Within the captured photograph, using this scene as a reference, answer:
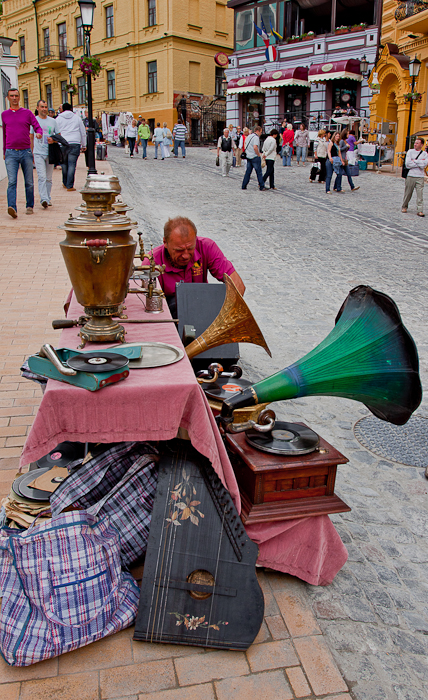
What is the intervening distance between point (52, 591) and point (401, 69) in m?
24.7

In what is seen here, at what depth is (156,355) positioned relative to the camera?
238 centimetres

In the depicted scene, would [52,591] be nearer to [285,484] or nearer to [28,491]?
[28,491]

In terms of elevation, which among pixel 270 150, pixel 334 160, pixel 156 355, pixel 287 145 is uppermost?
pixel 287 145

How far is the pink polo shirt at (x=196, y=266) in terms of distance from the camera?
13.7 ft

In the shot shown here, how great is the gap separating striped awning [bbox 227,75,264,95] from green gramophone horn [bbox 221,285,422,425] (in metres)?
31.9

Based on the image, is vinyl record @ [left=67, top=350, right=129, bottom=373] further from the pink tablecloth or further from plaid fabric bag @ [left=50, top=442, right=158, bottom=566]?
plaid fabric bag @ [left=50, top=442, right=158, bottom=566]

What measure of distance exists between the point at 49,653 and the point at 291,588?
1.02 meters

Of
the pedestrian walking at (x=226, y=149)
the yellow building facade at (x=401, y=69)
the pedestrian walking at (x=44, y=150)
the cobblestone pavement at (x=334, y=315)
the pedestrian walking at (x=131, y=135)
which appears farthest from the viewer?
the pedestrian walking at (x=131, y=135)

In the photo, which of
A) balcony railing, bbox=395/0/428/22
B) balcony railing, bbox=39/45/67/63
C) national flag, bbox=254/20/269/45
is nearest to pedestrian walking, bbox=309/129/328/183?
balcony railing, bbox=395/0/428/22

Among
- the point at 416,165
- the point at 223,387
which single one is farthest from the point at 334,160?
the point at 223,387

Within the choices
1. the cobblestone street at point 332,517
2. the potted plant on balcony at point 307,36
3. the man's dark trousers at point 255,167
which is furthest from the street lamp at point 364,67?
the cobblestone street at point 332,517

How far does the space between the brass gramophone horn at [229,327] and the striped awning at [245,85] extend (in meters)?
31.4

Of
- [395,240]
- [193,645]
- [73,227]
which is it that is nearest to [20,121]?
[395,240]

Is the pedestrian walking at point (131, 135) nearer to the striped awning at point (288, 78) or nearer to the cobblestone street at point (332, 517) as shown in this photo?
the striped awning at point (288, 78)
